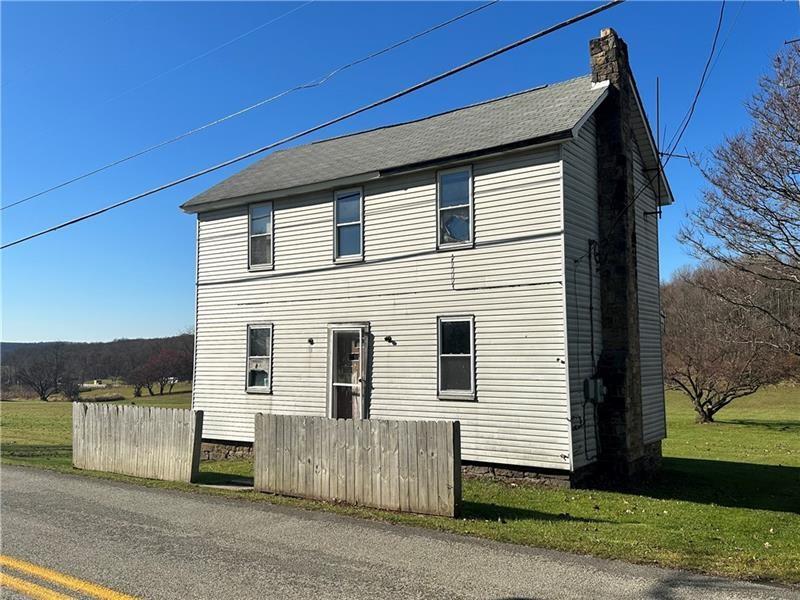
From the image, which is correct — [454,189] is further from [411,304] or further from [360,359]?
[360,359]

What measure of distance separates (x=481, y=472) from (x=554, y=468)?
1.51 metres

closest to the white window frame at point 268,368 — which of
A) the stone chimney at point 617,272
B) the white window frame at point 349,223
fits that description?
the white window frame at point 349,223

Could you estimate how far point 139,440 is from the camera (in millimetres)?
12297

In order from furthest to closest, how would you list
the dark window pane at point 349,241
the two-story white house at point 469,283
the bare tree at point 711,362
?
1. the bare tree at point 711,362
2. the dark window pane at point 349,241
3. the two-story white house at point 469,283

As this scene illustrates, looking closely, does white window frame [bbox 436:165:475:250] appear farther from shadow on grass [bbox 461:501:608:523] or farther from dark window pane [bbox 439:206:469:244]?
shadow on grass [bbox 461:501:608:523]

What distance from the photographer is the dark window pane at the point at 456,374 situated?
12.1 metres

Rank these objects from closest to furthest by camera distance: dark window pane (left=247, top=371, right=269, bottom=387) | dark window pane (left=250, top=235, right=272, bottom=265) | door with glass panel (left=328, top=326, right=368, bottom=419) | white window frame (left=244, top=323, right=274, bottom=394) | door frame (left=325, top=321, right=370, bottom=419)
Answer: door frame (left=325, top=321, right=370, bottom=419), door with glass panel (left=328, top=326, right=368, bottom=419), white window frame (left=244, top=323, right=274, bottom=394), dark window pane (left=247, top=371, right=269, bottom=387), dark window pane (left=250, top=235, right=272, bottom=265)

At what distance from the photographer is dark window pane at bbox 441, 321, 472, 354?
12242 millimetres

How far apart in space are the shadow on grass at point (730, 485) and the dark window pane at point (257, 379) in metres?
8.75

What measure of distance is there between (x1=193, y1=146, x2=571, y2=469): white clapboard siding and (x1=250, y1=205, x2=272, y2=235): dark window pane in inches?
12.6

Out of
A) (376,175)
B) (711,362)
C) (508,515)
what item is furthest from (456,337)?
(711,362)

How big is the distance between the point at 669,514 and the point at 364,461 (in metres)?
4.75

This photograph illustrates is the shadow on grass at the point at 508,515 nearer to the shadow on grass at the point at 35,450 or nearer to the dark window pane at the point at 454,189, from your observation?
the dark window pane at the point at 454,189

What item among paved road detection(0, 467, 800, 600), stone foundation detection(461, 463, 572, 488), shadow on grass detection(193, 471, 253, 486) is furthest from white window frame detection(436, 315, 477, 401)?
paved road detection(0, 467, 800, 600)
